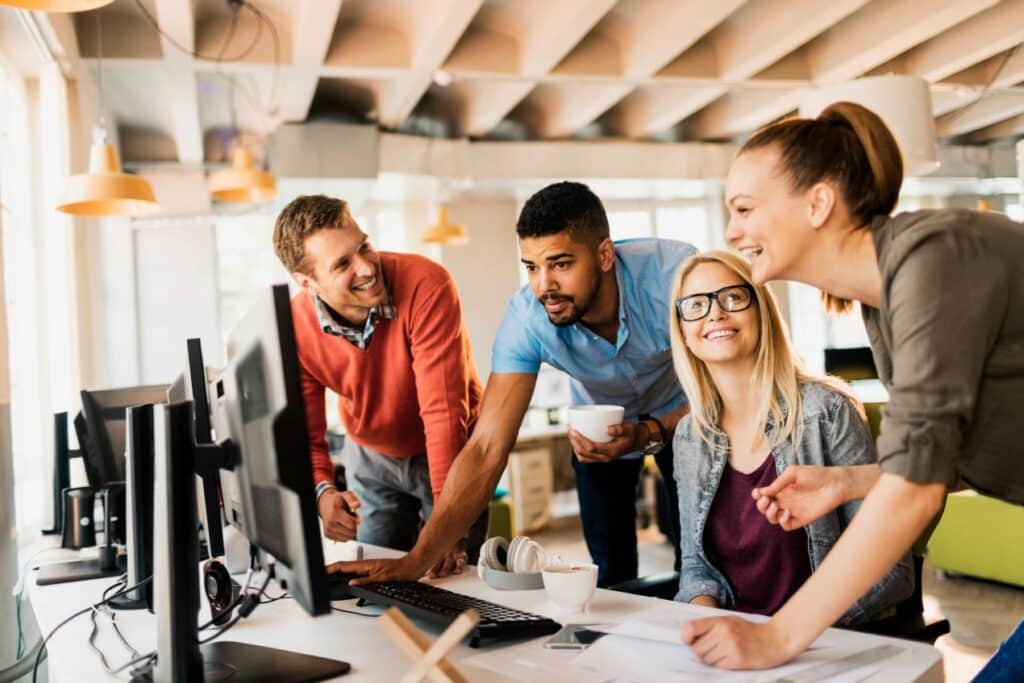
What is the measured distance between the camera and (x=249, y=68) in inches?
201

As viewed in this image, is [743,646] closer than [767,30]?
Yes

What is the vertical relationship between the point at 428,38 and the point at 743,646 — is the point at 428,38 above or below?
above

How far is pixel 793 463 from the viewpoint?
1.83 meters

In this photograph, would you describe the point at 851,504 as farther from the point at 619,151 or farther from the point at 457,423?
the point at 619,151

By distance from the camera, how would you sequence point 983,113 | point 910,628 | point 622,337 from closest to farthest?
point 910,628, point 622,337, point 983,113

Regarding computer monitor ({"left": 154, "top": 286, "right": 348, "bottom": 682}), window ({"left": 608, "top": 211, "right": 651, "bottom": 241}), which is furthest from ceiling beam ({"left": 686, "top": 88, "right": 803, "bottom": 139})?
computer monitor ({"left": 154, "top": 286, "right": 348, "bottom": 682})

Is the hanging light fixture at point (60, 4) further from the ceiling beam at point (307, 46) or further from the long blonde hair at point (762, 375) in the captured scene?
the ceiling beam at point (307, 46)

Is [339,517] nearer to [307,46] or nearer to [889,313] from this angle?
[889,313]

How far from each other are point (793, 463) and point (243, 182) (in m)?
3.49

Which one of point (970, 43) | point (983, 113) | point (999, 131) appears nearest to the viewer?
point (970, 43)

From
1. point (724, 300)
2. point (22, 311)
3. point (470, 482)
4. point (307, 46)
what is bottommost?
point (470, 482)

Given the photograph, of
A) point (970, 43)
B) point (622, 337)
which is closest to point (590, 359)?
point (622, 337)

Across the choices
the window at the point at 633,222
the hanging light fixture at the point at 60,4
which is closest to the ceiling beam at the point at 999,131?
the window at the point at 633,222

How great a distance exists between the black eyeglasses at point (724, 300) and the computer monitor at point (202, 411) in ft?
3.28
